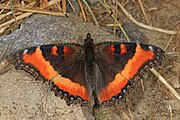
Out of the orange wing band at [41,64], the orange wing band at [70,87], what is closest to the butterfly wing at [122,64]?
the orange wing band at [70,87]

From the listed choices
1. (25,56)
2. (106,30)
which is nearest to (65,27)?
(106,30)

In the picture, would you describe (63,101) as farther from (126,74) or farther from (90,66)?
(126,74)

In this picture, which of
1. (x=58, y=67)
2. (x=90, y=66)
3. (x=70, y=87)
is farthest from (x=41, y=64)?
(x=90, y=66)

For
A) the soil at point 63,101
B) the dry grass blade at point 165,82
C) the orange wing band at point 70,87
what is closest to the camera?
the orange wing band at point 70,87

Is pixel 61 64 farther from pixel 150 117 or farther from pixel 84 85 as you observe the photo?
pixel 150 117

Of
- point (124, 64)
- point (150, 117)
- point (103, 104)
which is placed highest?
point (124, 64)

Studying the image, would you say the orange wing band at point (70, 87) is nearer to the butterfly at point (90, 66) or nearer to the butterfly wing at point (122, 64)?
the butterfly at point (90, 66)
